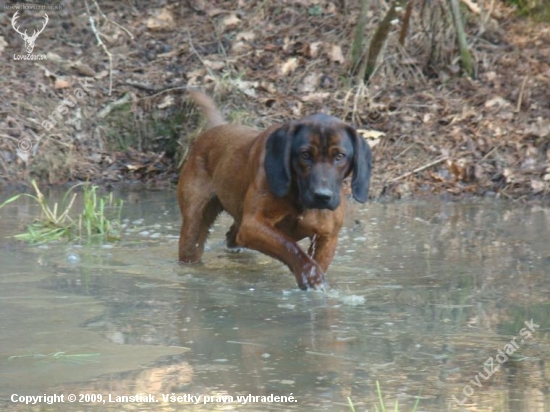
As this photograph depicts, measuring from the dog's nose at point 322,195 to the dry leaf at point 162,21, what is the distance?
8941 mm

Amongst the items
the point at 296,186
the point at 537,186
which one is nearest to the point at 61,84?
the point at 537,186

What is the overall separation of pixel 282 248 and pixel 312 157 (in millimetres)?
624

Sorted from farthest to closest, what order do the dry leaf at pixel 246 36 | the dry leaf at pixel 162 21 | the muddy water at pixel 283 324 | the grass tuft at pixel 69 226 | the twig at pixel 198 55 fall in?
the dry leaf at pixel 162 21
the dry leaf at pixel 246 36
the twig at pixel 198 55
the grass tuft at pixel 69 226
the muddy water at pixel 283 324

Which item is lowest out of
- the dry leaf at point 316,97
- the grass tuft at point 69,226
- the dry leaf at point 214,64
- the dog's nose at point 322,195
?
the grass tuft at point 69,226

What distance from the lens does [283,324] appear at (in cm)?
564

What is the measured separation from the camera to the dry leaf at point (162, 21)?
49.2 ft

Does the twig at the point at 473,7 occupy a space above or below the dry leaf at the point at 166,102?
above

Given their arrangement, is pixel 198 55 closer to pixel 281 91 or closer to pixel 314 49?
pixel 281 91

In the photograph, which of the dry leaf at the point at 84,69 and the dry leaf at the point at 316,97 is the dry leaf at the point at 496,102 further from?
the dry leaf at the point at 84,69

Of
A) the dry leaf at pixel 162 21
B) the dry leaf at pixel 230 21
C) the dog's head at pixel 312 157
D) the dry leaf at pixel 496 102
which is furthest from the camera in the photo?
the dry leaf at pixel 162 21

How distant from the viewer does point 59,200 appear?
11.0 m

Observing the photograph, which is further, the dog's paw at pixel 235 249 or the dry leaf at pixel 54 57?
the dry leaf at pixel 54 57

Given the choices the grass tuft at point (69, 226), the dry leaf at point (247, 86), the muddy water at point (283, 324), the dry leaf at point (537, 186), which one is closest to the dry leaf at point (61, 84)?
the dry leaf at point (247, 86)

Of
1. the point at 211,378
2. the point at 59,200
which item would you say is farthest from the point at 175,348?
the point at 59,200
